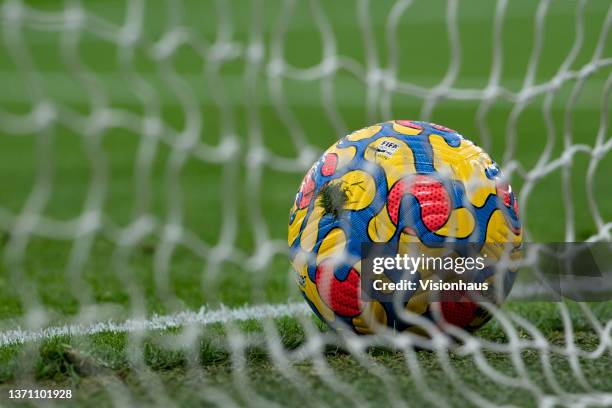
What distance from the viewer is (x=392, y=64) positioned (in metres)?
2.97

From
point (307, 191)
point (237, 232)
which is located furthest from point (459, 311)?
point (237, 232)

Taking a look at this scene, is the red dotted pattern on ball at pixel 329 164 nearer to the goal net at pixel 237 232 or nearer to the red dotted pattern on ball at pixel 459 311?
the goal net at pixel 237 232

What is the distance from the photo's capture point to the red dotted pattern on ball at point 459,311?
294 cm

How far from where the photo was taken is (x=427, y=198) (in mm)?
2945

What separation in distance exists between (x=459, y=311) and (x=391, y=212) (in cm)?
37

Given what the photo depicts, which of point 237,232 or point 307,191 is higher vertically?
point 307,191

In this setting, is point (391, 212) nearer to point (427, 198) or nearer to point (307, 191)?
point (427, 198)

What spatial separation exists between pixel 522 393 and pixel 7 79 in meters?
10.8

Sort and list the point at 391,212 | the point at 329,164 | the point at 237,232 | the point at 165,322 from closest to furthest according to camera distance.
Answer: the point at 391,212 → the point at 329,164 → the point at 165,322 → the point at 237,232

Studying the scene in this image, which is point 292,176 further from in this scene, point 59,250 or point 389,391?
point 389,391

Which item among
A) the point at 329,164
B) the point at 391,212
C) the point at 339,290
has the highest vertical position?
the point at 329,164

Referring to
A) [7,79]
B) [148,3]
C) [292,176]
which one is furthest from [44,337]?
[148,3]

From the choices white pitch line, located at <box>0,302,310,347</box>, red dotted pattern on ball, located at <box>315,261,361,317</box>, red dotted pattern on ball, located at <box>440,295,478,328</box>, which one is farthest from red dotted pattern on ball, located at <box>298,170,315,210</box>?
white pitch line, located at <box>0,302,310,347</box>

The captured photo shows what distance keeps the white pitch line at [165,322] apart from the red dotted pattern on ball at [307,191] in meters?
0.69
